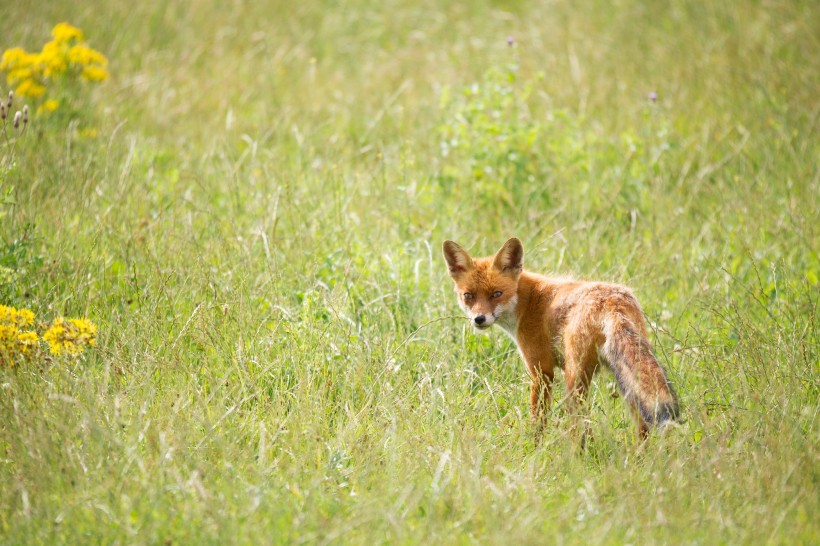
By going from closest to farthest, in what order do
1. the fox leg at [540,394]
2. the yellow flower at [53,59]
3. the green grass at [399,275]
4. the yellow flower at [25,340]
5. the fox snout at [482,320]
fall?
the green grass at [399,275] < the yellow flower at [25,340] < the fox leg at [540,394] < the fox snout at [482,320] < the yellow flower at [53,59]

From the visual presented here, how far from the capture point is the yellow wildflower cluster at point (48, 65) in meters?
7.85

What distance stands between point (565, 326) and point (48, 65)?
5934mm

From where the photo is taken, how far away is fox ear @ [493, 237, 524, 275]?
4.99 metres

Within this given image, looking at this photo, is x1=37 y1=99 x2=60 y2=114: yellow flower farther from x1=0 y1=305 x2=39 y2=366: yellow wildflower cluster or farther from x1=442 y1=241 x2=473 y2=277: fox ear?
x1=442 y1=241 x2=473 y2=277: fox ear

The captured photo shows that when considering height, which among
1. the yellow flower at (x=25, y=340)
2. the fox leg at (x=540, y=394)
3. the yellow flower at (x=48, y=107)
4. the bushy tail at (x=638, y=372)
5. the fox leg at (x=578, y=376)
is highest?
the yellow flower at (x=48, y=107)

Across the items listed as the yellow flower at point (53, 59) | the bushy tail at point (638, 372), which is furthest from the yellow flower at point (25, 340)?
the yellow flower at point (53, 59)

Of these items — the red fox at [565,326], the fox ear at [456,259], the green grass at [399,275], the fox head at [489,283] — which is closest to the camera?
the green grass at [399,275]

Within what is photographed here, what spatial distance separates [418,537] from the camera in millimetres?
3359

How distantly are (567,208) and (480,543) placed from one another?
4226 millimetres

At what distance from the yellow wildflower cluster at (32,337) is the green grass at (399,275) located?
102mm

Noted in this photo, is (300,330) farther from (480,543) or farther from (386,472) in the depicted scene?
(480,543)

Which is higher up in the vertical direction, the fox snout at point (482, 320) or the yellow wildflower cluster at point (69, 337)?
the yellow wildflower cluster at point (69, 337)

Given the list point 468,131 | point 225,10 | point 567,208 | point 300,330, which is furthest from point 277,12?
point 300,330

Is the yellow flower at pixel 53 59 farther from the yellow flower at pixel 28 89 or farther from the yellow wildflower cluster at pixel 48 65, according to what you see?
the yellow flower at pixel 28 89
